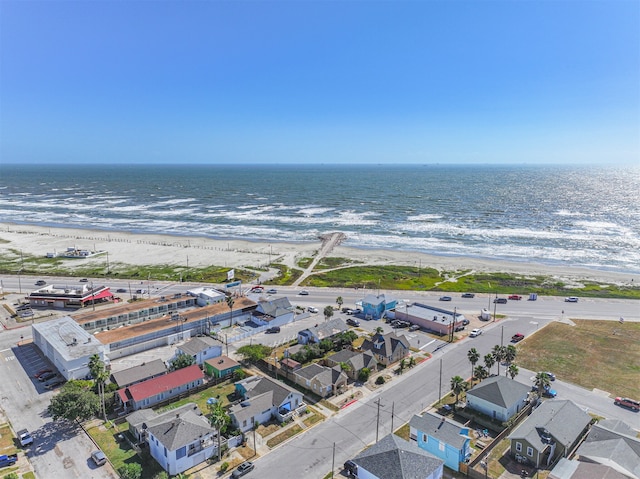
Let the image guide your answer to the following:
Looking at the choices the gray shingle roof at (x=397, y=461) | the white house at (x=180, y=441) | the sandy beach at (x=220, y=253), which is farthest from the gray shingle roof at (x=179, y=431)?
the sandy beach at (x=220, y=253)

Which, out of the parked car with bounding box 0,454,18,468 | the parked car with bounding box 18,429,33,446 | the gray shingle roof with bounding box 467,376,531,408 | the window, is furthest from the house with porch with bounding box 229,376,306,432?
the gray shingle roof with bounding box 467,376,531,408

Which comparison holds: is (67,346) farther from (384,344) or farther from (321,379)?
(384,344)

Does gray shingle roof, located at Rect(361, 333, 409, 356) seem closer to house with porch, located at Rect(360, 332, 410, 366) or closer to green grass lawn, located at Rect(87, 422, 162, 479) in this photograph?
house with porch, located at Rect(360, 332, 410, 366)

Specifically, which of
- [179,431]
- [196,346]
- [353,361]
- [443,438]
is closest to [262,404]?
[179,431]

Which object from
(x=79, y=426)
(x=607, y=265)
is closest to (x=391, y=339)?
(x=79, y=426)

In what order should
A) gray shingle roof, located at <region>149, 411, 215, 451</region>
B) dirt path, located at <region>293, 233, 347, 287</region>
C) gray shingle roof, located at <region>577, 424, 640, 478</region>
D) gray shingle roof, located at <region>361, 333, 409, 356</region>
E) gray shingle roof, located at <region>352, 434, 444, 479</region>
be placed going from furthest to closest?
dirt path, located at <region>293, 233, 347, 287</region> < gray shingle roof, located at <region>361, 333, 409, 356</region> < gray shingle roof, located at <region>149, 411, 215, 451</region> < gray shingle roof, located at <region>577, 424, 640, 478</region> < gray shingle roof, located at <region>352, 434, 444, 479</region>

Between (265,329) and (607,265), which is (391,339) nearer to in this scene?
(265,329)
